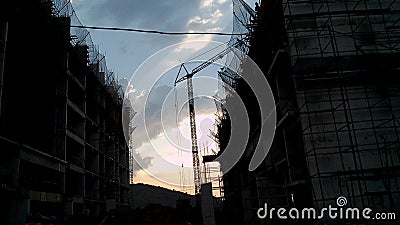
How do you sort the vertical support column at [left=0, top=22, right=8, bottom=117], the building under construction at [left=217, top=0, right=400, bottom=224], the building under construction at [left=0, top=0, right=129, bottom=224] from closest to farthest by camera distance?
the building under construction at [left=217, top=0, right=400, bottom=224] < the vertical support column at [left=0, top=22, right=8, bottom=117] < the building under construction at [left=0, top=0, right=129, bottom=224]

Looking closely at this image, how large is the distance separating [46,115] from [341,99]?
17.7m

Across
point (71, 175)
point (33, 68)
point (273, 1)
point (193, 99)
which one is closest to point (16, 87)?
point (33, 68)

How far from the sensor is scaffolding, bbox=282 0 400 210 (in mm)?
13797

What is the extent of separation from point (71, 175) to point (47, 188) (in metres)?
6.08

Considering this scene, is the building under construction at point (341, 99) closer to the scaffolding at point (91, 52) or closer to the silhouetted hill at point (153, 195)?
the scaffolding at point (91, 52)

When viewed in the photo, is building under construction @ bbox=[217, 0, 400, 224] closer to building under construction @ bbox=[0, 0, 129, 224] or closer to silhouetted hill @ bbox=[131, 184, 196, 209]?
building under construction @ bbox=[0, 0, 129, 224]

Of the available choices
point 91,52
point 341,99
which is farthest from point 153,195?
point 341,99

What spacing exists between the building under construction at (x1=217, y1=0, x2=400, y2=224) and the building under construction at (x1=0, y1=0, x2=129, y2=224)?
10280mm

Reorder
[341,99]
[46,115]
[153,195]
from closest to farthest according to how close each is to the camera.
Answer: [341,99] < [46,115] < [153,195]

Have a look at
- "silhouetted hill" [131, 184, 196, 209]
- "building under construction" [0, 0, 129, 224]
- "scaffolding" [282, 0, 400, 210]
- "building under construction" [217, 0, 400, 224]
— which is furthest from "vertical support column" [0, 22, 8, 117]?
"silhouetted hill" [131, 184, 196, 209]

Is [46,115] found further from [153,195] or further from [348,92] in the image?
[153,195]

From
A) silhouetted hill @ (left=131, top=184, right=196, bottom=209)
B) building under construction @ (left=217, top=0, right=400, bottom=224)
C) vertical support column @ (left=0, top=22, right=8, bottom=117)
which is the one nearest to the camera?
building under construction @ (left=217, top=0, right=400, bottom=224)

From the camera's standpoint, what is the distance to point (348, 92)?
14781 mm

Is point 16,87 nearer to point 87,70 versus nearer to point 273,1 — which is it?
point 87,70
